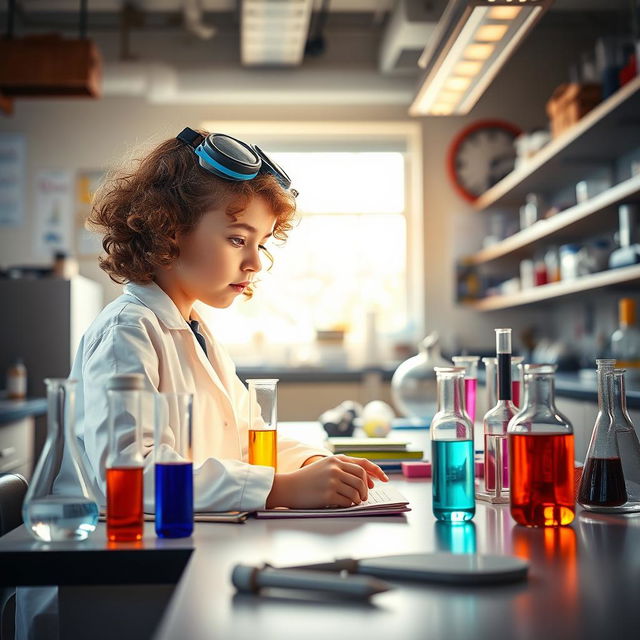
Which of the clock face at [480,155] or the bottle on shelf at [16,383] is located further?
the clock face at [480,155]

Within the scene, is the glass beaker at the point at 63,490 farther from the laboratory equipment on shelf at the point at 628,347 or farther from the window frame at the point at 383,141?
the window frame at the point at 383,141

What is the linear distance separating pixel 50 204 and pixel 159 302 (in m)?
4.07

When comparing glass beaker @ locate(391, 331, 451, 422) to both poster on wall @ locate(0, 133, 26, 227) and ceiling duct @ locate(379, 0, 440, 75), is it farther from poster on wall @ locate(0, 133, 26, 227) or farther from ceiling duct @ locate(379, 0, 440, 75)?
poster on wall @ locate(0, 133, 26, 227)

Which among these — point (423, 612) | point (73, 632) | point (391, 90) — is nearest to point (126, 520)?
point (73, 632)

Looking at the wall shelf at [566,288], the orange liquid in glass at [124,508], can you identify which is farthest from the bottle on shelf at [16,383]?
the orange liquid in glass at [124,508]

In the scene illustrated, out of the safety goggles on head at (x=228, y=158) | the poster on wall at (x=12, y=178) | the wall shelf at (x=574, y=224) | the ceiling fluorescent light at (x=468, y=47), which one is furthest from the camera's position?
the poster on wall at (x=12, y=178)

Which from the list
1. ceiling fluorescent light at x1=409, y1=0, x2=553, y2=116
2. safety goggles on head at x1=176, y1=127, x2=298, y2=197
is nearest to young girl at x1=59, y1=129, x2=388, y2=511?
safety goggles on head at x1=176, y1=127, x2=298, y2=197

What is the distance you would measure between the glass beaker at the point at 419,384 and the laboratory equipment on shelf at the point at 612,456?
1.22 metres

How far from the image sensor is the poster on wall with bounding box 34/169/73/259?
203 inches

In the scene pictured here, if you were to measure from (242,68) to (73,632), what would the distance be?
4.22 meters

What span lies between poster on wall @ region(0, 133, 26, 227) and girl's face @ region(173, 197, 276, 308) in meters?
4.02

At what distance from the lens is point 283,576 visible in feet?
2.20

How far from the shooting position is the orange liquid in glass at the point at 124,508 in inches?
34.4

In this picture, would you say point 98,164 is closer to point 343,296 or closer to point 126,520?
point 343,296
